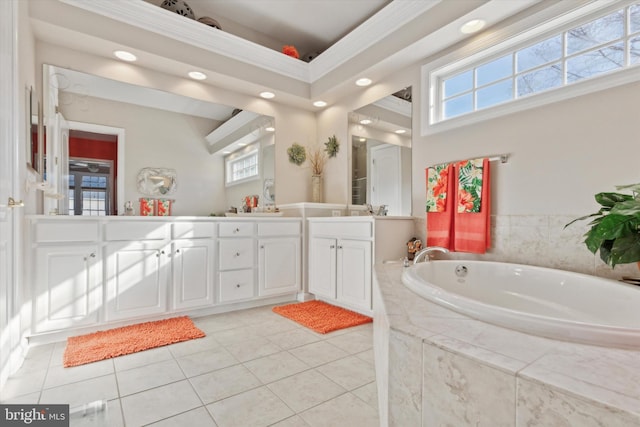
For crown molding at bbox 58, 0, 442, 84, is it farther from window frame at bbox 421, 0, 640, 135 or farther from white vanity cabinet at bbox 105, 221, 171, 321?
white vanity cabinet at bbox 105, 221, 171, 321

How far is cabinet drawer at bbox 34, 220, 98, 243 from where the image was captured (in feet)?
6.97

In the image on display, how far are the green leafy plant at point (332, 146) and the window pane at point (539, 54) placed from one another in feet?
6.33

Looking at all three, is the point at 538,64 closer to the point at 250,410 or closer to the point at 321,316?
the point at 321,316

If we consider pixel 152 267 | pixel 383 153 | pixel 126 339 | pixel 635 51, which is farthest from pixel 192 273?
pixel 635 51

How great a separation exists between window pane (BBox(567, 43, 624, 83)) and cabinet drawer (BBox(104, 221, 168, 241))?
10.3 feet

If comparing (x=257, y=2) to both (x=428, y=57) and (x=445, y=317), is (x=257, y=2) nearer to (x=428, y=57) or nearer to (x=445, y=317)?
(x=428, y=57)

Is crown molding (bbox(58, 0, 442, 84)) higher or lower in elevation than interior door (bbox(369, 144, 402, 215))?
higher

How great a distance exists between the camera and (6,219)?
157 centimetres

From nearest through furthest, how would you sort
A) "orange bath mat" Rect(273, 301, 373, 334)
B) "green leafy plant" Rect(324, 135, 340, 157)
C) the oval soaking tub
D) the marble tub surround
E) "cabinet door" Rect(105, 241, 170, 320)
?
1. the marble tub surround
2. the oval soaking tub
3. "cabinet door" Rect(105, 241, 170, 320)
4. "orange bath mat" Rect(273, 301, 373, 334)
5. "green leafy plant" Rect(324, 135, 340, 157)

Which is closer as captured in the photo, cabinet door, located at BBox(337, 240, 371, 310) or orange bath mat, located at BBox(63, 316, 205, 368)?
orange bath mat, located at BBox(63, 316, 205, 368)

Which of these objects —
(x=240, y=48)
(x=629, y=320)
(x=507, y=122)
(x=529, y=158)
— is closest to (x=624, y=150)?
(x=529, y=158)

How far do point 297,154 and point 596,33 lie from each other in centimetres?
279

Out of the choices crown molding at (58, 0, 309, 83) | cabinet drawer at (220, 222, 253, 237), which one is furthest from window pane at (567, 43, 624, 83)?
cabinet drawer at (220, 222, 253, 237)

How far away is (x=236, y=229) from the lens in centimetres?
295
